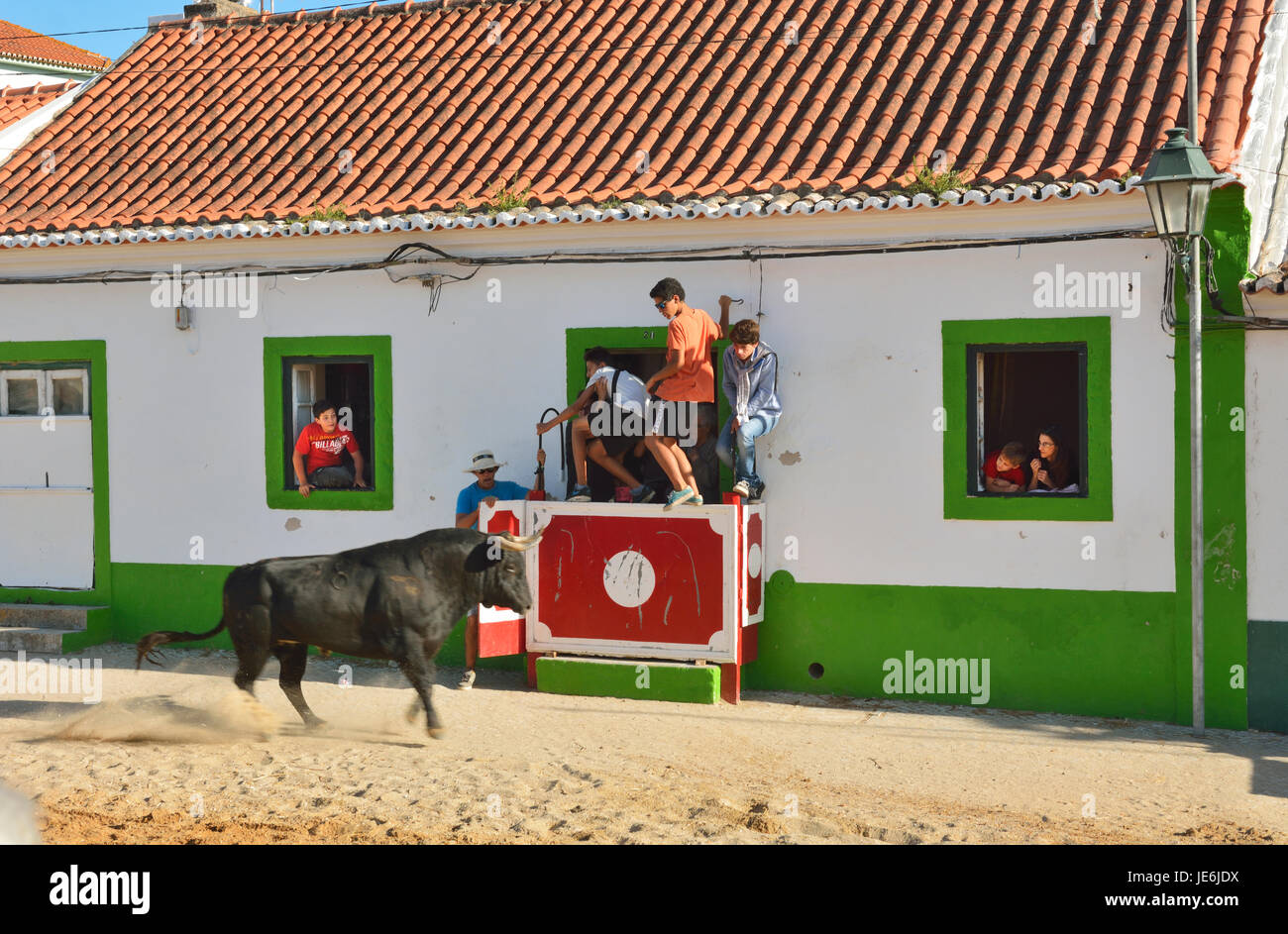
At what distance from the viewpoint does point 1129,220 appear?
8984 mm

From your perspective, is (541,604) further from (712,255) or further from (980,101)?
(980,101)

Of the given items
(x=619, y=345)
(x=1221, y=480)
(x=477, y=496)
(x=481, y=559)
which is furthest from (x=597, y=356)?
(x=1221, y=480)

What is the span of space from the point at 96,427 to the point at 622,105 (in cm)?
526

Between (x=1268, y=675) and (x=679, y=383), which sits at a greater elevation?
(x=679, y=383)

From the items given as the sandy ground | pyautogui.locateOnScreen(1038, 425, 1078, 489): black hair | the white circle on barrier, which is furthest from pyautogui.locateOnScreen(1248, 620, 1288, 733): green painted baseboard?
the white circle on barrier

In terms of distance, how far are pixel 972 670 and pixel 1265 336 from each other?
112 inches

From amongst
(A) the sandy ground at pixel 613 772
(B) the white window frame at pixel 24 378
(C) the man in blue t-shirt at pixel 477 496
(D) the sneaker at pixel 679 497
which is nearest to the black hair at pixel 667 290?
(D) the sneaker at pixel 679 497

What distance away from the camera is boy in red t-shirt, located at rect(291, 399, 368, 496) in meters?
11.4

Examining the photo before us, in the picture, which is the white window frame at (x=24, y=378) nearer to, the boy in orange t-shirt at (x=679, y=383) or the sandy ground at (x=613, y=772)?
the sandy ground at (x=613, y=772)

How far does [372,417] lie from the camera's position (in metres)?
11.4

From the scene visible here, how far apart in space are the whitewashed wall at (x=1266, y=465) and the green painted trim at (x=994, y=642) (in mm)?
563

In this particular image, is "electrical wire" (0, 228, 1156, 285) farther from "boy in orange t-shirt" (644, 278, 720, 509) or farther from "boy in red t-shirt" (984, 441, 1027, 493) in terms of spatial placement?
"boy in red t-shirt" (984, 441, 1027, 493)

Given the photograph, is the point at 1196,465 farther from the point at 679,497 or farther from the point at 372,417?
the point at 372,417

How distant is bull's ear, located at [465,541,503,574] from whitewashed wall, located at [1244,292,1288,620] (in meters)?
4.70
